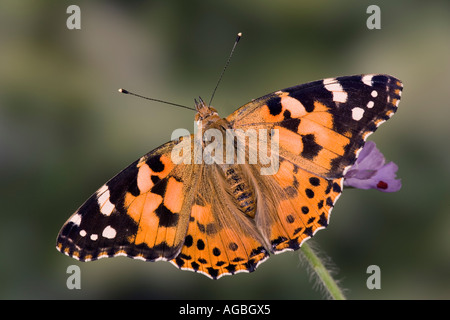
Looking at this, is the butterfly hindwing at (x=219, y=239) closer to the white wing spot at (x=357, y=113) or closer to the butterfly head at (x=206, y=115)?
the butterfly head at (x=206, y=115)

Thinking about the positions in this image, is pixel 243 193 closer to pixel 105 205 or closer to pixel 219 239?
pixel 219 239

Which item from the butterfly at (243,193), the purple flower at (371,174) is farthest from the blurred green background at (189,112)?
the butterfly at (243,193)

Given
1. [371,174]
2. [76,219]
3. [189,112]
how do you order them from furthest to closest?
1. [189,112]
2. [371,174]
3. [76,219]

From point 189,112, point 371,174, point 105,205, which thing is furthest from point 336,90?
point 189,112

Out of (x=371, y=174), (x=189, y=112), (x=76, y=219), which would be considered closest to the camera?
(x=76, y=219)

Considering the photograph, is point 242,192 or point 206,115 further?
point 206,115
